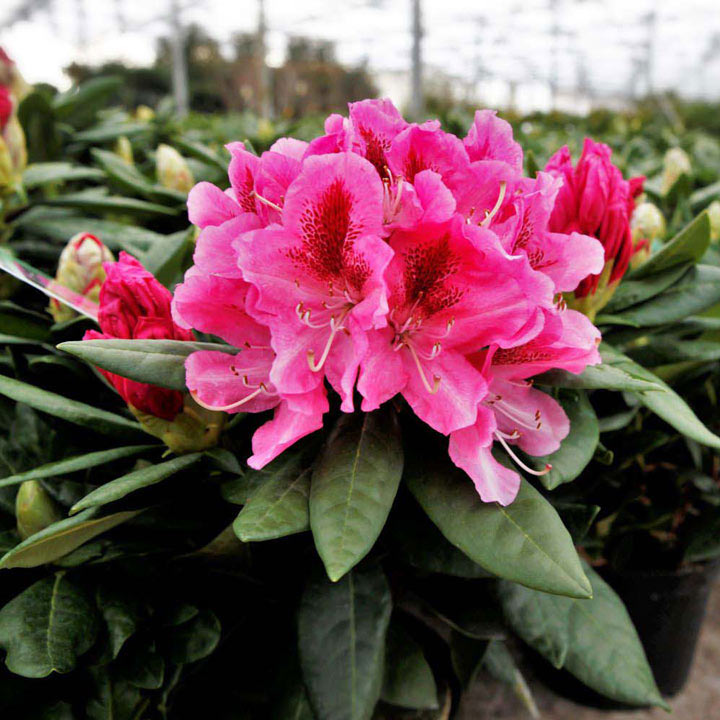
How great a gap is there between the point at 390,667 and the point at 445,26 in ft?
70.6

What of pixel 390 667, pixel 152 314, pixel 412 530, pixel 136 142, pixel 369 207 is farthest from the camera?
pixel 136 142

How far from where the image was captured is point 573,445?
2.60ft

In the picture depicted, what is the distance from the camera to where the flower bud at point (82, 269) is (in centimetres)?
100

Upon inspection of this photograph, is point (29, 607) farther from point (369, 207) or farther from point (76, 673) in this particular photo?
point (369, 207)

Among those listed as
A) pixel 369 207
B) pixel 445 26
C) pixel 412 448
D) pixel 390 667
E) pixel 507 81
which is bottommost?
pixel 507 81

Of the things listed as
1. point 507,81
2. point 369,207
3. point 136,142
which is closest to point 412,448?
point 369,207

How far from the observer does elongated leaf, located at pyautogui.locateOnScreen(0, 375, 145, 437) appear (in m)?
0.78

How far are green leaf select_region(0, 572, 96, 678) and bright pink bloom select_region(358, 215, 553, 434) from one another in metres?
0.39

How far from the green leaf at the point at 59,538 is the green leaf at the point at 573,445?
1.44 ft

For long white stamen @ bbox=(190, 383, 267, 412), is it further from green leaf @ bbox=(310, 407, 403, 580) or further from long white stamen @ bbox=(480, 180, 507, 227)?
long white stamen @ bbox=(480, 180, 507, 227)

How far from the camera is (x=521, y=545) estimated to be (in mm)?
671

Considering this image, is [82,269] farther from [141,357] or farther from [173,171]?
[173,171]

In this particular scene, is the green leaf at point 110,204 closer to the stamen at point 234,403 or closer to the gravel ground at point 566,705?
the stamen at point 234,403

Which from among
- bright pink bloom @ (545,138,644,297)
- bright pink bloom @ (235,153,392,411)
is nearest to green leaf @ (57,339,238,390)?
bright pink bloom @ (235,153,392,411)
